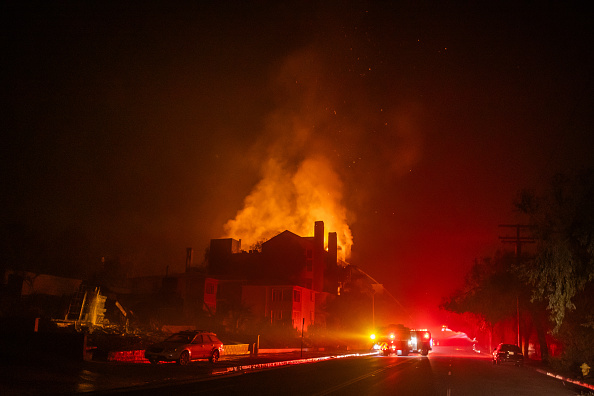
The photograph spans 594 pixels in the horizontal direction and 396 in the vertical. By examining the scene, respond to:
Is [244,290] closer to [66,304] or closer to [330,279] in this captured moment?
[330,279]

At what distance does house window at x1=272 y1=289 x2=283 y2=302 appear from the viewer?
65.6 metres

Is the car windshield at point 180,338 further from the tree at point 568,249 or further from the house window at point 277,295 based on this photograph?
the house window at point 277,295

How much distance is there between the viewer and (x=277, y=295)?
65875 mm

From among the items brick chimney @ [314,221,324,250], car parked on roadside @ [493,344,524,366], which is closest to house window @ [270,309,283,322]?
brick chimney @ [314,221,324,250]

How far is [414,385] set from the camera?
772 inches

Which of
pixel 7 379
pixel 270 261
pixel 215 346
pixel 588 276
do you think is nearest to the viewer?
pixel 7 379

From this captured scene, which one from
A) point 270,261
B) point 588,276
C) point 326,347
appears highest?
point 270,261

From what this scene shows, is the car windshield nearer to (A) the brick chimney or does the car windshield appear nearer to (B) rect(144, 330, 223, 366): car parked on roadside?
(B) rect(144, 330, 223, 366): car parked on roadside

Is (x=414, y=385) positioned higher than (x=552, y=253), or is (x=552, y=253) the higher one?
(x=552, y=253)

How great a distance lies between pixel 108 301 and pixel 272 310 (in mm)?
27945

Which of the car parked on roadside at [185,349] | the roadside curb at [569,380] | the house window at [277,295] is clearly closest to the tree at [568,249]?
the roadside curb at [569,380]

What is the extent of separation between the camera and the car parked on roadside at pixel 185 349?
2652cm

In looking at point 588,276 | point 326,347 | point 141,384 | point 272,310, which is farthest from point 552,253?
point 272,310

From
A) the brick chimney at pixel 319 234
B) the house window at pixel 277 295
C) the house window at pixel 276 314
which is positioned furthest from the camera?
the brick chimney at pixel 319 234
